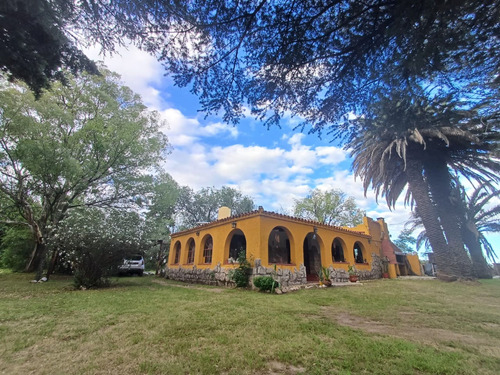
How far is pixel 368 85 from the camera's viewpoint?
14.8ft

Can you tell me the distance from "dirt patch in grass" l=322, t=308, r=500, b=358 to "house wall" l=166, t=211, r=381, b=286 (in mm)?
4800

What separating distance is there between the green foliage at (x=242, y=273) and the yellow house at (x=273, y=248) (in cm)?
26

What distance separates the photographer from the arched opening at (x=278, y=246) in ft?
41.0

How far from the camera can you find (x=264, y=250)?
373 inches

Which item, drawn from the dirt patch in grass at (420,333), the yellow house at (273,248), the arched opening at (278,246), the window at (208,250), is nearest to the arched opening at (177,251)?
the yellow house at (273,248)

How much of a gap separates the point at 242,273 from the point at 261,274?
0.84 metres

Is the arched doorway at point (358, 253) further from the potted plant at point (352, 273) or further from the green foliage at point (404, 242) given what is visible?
the green foliage at point (404, 242)

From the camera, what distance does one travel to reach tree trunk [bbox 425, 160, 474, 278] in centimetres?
1288

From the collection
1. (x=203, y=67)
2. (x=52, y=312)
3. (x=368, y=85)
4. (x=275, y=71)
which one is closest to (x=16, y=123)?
(x=52, y=312)

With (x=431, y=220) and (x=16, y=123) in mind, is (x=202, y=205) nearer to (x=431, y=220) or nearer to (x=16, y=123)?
(x=16, y=123)

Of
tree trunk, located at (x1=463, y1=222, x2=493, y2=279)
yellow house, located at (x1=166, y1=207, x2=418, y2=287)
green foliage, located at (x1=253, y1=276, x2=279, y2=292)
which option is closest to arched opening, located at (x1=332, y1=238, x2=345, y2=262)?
yellow house, located at (x1=166, y1=207, x2=418, y2=287)

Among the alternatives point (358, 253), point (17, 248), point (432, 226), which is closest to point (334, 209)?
point (358, 253)

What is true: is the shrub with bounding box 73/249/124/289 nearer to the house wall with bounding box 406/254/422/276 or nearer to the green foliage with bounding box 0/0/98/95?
the green foliage with bounding box 0/0/98/95

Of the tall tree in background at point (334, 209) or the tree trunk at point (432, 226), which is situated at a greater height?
the tall tree in background at point (334, 209)
